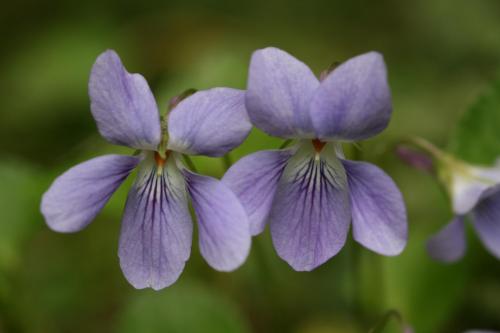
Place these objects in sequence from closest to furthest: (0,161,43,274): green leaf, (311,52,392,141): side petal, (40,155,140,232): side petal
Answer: (311,52,392,141): side petal, (40,155,140,232): side petal, (0,161,43,274): green leaf

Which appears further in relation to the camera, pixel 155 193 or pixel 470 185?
pixel 470 185

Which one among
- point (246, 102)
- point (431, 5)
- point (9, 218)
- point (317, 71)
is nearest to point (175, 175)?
point (246, 102)

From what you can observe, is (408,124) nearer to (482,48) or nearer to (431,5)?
(482,48)

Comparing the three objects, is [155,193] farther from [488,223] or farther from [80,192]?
[488,223]

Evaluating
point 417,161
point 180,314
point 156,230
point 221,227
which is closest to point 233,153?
point 180,314

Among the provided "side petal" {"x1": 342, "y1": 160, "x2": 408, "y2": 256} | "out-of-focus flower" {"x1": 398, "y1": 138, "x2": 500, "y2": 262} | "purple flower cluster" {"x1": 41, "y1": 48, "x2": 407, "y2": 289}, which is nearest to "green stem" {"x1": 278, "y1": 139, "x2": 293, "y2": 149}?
"purple flower cluster" {"x1": 41, "y1": 48, "x2": 407, "y2": 289}

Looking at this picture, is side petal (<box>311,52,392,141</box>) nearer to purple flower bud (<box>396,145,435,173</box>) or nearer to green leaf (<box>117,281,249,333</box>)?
purple flower bud (<box>396,145,435,173</box>)
